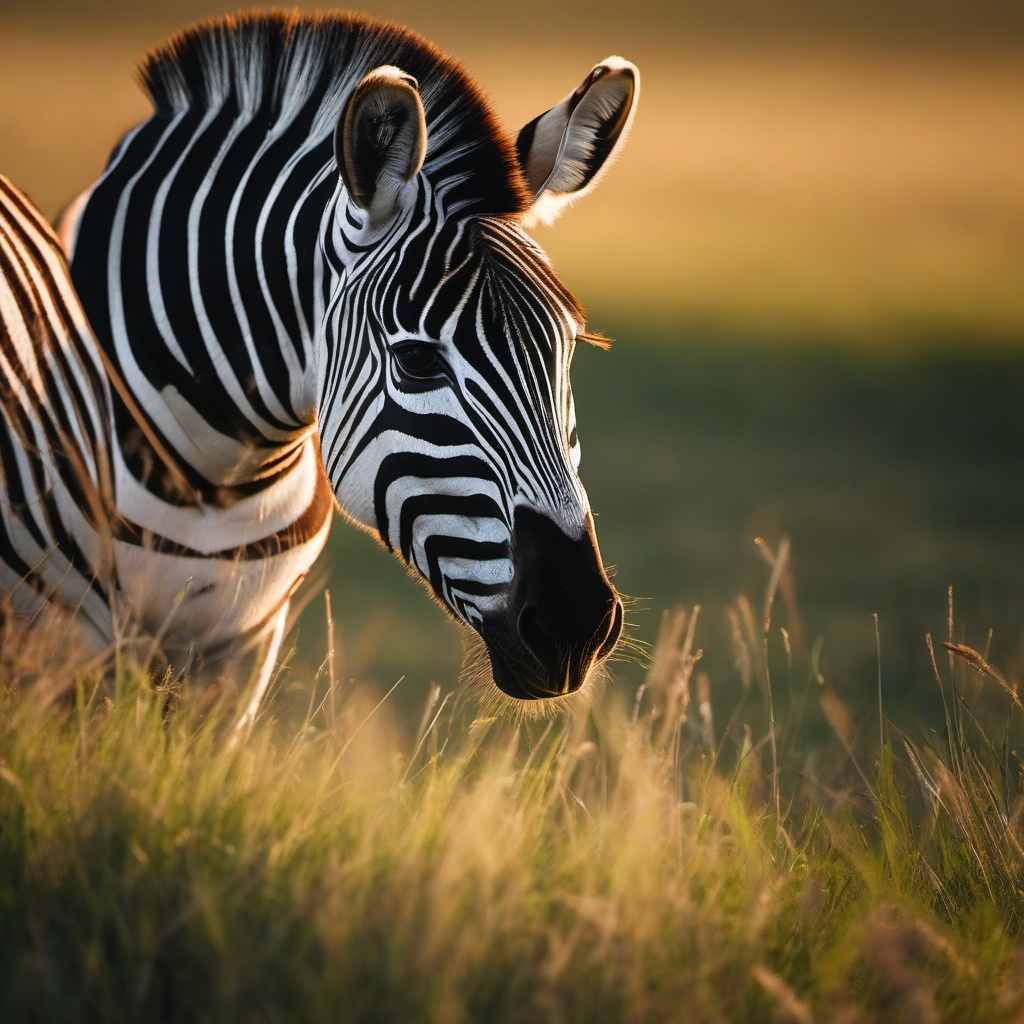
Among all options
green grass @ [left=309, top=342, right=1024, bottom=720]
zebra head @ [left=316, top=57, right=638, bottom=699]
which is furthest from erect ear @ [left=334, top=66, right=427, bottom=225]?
green grass @ [left=309, top=342, right=1024, bottom=720]

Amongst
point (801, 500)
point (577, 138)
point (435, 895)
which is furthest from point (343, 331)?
point (801, 500)

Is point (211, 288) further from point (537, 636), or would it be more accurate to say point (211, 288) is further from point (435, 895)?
point (435, 895)

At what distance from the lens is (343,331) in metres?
2.91

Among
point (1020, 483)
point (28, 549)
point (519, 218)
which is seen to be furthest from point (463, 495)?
point (1020, 483)

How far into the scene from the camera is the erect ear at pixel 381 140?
8.70 feet

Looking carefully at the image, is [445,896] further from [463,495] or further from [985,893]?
[985,893]

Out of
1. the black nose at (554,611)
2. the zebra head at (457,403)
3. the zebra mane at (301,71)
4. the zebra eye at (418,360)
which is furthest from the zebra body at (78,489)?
the black nose at (554,611)

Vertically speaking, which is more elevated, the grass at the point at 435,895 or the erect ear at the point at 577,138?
the erect ear at the point at 577,138

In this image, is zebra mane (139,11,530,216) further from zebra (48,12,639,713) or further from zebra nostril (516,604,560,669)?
zebra nostril (516,604,560,669)

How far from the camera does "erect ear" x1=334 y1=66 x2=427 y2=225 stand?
2650mm

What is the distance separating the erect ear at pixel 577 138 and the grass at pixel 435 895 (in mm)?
1599

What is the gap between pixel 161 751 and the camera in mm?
2449

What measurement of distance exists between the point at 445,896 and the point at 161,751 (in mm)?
882

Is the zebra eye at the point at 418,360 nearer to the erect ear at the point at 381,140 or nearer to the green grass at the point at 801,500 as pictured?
the erect ear at the point at 381,140
